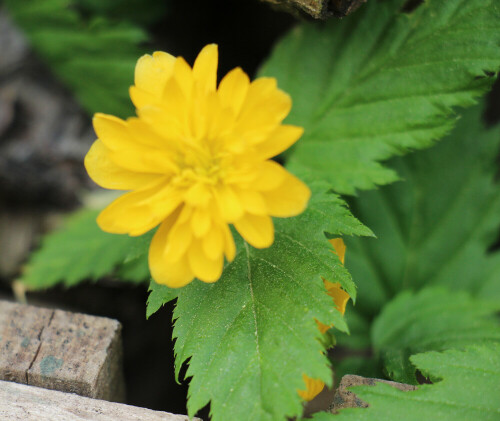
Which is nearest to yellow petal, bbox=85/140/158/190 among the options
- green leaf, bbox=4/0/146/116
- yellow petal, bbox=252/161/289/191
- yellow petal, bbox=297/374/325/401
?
yellow petal, bbox=252/161/289/191

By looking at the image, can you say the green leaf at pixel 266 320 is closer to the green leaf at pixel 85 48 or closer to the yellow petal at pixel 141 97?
the yellow petal at pixel 141 97

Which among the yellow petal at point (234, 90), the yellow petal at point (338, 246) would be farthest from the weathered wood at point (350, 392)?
the yellow petal at point (234, 90)

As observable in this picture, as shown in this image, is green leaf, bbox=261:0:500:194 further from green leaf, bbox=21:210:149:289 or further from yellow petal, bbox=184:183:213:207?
green leaf, bbox=21:210:149:289

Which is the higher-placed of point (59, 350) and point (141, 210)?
point (141, 210)

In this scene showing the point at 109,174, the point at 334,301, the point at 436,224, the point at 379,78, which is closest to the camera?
the point at 109,174

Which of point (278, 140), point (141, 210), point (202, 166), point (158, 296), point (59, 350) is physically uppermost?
point (278, 140)

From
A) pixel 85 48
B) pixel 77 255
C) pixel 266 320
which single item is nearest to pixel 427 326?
pixel 266 320

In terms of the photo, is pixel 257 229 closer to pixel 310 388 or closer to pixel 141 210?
pixel 141 210
